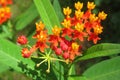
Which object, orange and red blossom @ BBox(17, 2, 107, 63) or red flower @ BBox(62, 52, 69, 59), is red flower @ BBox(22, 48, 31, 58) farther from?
red flower @ BBox(62, 52, 69, 59)

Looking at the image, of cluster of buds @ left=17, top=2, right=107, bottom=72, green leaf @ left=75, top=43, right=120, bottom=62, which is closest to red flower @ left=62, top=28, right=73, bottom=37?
cluster of buds @ left=17, top=2, right=107, bottom=72

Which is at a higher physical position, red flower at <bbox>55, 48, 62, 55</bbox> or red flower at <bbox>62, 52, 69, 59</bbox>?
red flower at <bbox>55, 48, 62, 55</bbox>

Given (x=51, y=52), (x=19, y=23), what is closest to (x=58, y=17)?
(x=51, y=52)

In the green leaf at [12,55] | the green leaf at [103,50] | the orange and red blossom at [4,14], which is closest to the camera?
the green leaf at [103,50]

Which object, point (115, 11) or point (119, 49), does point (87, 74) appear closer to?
point (119, 49)

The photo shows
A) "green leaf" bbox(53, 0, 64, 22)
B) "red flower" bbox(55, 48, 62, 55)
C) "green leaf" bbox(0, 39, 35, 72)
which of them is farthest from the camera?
"green leaf" bbox(53, 0, 64, 22)

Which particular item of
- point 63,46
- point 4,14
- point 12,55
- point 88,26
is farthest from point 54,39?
point 4,14

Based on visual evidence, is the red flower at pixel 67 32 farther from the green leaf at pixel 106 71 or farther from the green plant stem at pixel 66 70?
the green leaf at pixel 106 71

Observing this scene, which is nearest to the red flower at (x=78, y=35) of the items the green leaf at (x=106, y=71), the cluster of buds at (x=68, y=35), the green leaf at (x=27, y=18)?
the cluster of buds at (x=68, y=35)

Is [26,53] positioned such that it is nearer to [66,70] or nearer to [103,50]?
[66,70]
